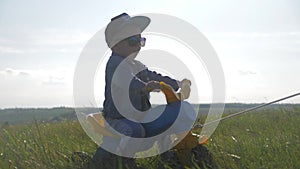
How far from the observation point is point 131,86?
125 inches

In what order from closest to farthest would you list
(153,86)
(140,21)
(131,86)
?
(153,86), (131,86), (140,21)

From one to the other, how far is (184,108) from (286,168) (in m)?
0.84

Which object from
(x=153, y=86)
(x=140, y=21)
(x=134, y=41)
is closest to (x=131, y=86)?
(x=153, y=86)

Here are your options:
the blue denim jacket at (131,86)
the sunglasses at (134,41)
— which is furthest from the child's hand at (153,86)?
the sunglasses at (134,41)

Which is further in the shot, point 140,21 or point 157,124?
point 140,21

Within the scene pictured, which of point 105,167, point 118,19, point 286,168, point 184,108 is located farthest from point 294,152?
point 118,19

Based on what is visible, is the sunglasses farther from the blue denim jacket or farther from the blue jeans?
the blue jeans

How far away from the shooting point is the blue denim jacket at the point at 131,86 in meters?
3.19

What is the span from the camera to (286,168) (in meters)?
2.69

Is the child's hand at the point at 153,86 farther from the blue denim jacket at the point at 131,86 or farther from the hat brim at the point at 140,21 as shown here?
the hat brim at the point at 140,21

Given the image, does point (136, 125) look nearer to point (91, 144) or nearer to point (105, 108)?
point (105, 108)

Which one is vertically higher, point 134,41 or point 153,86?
point 134,41

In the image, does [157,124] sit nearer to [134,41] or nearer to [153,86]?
[153,86]

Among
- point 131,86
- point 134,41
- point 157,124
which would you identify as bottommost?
point 157,124
